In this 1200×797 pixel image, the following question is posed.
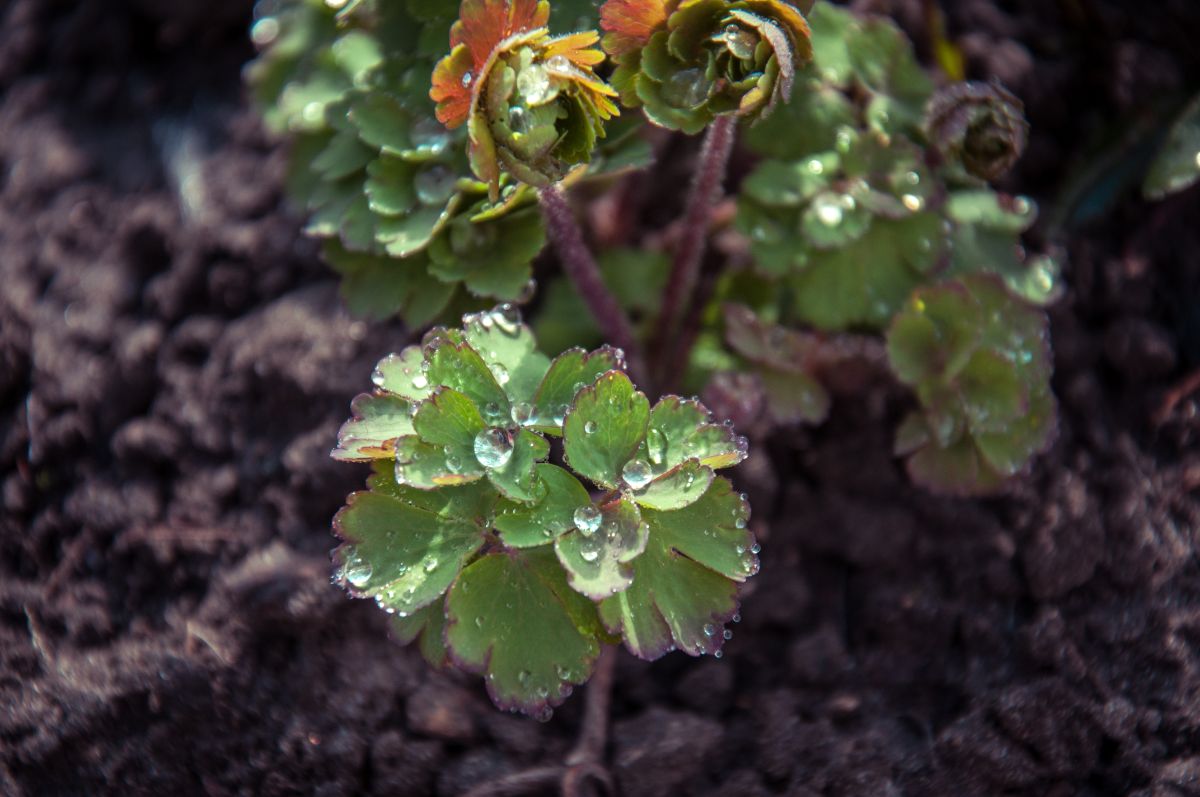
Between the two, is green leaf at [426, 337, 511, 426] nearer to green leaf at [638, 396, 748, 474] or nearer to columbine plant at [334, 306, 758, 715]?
columbine plant at [334, 306, 758, 715]

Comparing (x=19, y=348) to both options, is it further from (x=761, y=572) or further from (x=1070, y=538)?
(x=1070, y=538)

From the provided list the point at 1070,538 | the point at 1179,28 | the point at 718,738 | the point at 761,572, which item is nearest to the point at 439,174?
the point at 761,572

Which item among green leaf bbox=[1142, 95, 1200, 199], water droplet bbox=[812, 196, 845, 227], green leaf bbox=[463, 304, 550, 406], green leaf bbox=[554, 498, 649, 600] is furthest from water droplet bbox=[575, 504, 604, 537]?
green leaf bbox=[1142, 95, 1200, 199]

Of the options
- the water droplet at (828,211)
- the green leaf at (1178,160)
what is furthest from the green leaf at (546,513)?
the green leaf at (1178,160)

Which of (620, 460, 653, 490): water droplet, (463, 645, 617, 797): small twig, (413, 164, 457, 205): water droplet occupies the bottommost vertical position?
(463, 645, 617, 797): small twig

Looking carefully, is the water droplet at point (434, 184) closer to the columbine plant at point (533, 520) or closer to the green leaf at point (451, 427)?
the columbine plant at point (533, 520)

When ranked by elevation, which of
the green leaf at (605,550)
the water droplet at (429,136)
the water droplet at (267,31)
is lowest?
the green leaf at (605,550)

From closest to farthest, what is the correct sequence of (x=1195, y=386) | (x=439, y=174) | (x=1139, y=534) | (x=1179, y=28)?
(x=439, y=174) < (x=1139, y=534) < (x=1195, y=386) < (x=1179, y=28)
